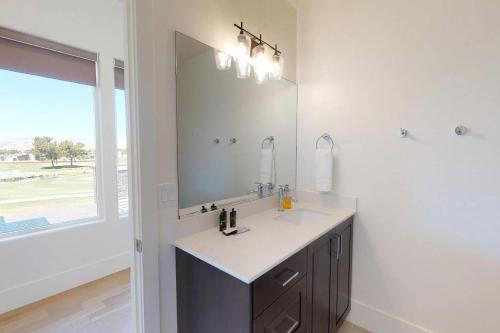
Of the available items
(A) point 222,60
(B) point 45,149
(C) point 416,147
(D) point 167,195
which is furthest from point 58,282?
(C) point 416,147

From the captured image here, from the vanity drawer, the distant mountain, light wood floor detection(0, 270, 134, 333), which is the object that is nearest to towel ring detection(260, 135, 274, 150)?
the vanity drawer

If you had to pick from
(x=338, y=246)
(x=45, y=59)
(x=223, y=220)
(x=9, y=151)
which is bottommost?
(x=338, y=246)

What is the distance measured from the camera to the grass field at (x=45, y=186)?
2.12 m

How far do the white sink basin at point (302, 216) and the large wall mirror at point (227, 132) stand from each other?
10.3 inches

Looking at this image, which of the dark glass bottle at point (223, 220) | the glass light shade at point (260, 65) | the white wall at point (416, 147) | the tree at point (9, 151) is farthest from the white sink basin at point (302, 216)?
the tree at point (9, 151)

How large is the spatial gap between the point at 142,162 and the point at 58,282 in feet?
6.71

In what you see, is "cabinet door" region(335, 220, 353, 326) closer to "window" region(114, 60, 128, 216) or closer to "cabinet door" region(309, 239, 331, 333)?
"cabinet door" region(309, 239, 331, 333)

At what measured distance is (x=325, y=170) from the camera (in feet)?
6.37

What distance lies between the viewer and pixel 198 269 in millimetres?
1214

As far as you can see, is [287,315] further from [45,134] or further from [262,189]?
[45,134]

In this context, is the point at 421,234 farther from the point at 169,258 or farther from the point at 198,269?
the point at 169,258

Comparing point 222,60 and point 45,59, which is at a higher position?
point 45,59

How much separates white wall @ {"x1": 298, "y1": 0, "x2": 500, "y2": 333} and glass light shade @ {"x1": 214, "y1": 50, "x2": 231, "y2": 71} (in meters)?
0.85

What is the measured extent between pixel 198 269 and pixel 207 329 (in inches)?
11.5
